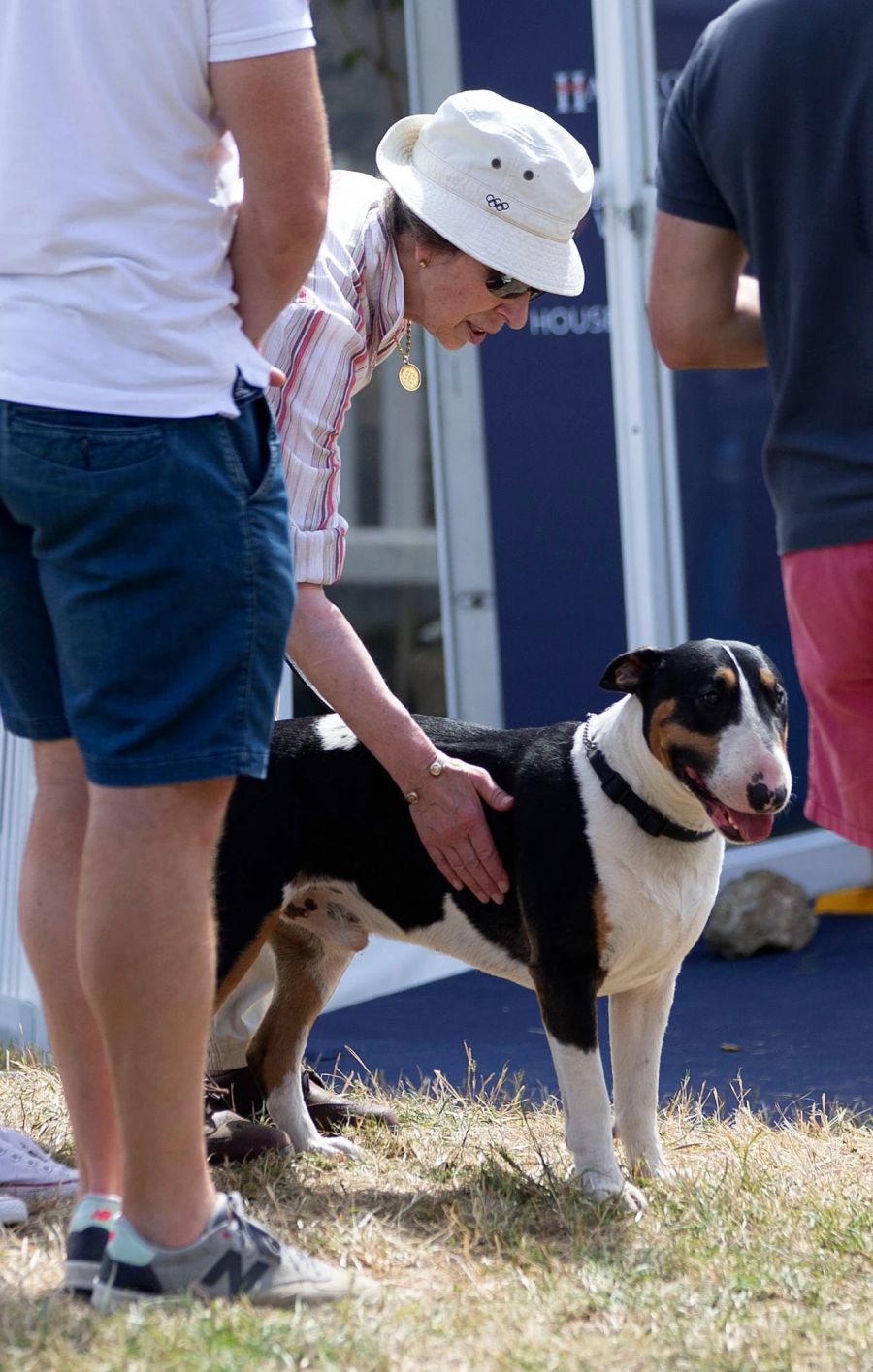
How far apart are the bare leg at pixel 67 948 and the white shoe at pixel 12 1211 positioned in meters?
0.50

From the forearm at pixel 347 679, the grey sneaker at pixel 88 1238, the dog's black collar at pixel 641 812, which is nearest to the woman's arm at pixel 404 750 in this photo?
the forearm at pixel 347 679

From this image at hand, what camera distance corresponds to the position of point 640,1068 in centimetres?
315

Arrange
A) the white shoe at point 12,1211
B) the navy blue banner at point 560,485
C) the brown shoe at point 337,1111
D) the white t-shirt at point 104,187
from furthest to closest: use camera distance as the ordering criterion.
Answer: the navy blue banner at point 560,485
the brown shoe at point 337,1111
the white shoe at point 12,1211
the white t-shirt at point 104,187

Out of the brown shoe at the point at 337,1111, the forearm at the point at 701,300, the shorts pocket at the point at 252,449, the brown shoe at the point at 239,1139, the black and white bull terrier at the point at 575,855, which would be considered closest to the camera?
the shorts pocket at the point at 252,449

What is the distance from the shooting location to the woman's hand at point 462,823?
3.06 m

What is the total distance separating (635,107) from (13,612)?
4.03 metres

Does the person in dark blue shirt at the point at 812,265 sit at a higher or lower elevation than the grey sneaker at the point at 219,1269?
higher

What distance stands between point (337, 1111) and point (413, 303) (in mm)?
1649

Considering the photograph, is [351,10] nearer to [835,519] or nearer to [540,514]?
[540,514]

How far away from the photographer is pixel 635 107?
558cm

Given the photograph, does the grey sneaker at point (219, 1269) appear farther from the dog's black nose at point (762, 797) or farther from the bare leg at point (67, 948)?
the dog's black nose at point (762, 797)

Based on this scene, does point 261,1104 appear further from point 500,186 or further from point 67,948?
point 500,186

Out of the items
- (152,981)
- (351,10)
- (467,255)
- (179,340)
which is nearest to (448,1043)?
(467,255)

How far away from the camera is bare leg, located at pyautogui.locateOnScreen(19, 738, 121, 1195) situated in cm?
225
